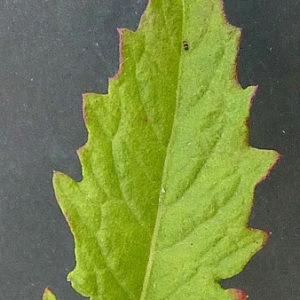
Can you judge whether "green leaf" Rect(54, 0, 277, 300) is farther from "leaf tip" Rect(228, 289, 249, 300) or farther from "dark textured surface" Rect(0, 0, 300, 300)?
"dark textured surface" Rect(0, 0, 300, 300)

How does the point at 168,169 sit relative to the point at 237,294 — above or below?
above

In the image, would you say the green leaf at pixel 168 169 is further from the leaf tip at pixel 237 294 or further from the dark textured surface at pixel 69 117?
the dark textured surface at pixel 69 117

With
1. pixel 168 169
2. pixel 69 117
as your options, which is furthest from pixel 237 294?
pixel 69 117

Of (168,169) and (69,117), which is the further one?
(69,117)

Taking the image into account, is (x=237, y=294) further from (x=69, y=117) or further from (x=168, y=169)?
(x=69, y=117)

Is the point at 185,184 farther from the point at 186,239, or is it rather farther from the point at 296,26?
the point at 296,26

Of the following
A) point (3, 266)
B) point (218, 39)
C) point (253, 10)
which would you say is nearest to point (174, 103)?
point (218, 39)
